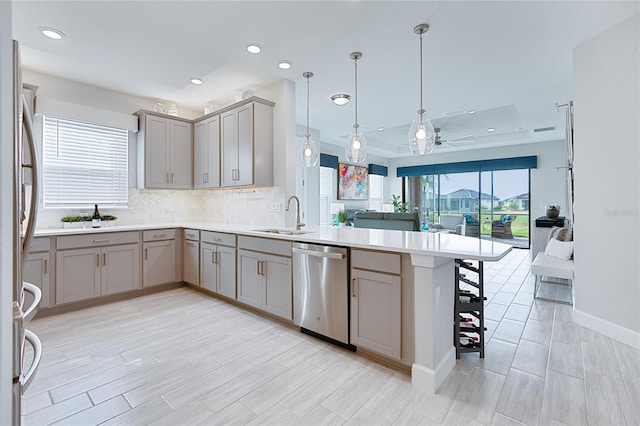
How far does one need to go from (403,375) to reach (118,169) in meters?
4.35

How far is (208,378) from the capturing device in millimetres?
2111

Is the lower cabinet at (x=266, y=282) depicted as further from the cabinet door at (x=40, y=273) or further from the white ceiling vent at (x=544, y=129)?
the white ceiling vent at (x=544, y=129)

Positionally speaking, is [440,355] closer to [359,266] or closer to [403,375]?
[403,375]

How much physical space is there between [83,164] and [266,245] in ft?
9.15

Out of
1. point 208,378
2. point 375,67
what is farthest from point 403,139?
point 208,378

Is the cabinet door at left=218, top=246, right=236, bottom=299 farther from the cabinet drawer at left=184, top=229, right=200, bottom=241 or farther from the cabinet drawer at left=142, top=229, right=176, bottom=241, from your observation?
the cabinet drawer at left=142, top=229, right=176, bottom=241

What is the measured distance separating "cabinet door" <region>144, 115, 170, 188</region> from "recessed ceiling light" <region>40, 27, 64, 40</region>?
1.47 meters

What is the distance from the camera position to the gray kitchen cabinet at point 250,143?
3779mm

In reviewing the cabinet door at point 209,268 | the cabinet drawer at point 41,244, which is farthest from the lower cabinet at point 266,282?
the cabinet drawer at point 41,244

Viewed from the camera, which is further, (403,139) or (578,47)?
(403,139)

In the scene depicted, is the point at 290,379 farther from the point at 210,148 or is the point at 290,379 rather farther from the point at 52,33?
the point at 52,33

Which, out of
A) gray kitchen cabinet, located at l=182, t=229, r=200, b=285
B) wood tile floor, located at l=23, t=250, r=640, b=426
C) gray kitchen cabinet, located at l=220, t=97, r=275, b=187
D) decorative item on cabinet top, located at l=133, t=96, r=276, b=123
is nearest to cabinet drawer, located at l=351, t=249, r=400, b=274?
wood tile floor, located at l=23, t=250, r=640, b=426

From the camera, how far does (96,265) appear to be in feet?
11.5

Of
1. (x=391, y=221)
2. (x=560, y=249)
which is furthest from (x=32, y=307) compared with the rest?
(x=560, y=249)
